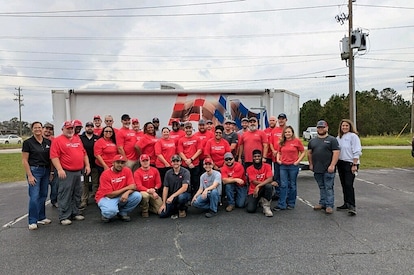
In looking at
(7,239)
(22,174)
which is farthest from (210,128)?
(22,174)

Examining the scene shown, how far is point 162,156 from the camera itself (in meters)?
6.12

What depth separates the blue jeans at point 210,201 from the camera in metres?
5.70

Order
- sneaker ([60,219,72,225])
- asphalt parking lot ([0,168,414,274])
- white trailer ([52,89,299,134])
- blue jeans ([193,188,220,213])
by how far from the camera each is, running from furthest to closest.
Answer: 1. white trailer ([52,89,299,134])
2. blue jeans ([193,188,220,213])
3. sneaker ([60,219,72,225])
4. asphalt parking lot ([0,168,414,274])

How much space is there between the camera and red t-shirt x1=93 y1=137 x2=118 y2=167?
5.99 m

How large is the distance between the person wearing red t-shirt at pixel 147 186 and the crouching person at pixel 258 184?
1728 mm

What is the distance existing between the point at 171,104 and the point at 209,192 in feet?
8.65

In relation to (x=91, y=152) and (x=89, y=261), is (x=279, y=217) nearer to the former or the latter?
(x=89, y=261)

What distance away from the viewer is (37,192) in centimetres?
518

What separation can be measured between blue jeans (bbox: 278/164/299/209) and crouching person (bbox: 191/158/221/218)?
1.26 m

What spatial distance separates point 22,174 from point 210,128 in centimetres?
944

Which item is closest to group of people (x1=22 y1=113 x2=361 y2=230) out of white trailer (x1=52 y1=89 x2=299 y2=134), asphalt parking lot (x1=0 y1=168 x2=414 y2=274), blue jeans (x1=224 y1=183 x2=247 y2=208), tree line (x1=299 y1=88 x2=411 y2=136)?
blue jeans (x1=224 y1=183 x2=247 y2=208)

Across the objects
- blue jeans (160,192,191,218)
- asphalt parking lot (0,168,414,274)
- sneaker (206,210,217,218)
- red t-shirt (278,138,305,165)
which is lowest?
asphalt parking lot (0,168,414,274)

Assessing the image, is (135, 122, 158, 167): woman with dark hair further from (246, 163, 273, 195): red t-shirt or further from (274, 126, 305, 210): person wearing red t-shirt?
(274, 126, 305, 210): person wearing red t-shirt

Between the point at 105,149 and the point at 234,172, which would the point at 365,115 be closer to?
the point at 234,172
